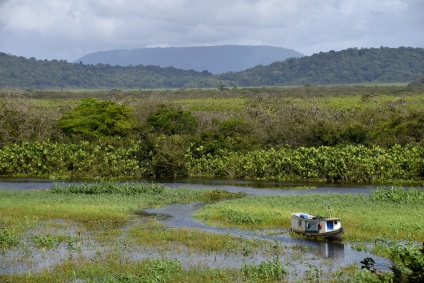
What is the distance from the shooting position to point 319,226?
28.8 m

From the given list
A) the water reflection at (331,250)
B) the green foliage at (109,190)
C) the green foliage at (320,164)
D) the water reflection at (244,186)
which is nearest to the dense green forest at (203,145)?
the green foliage at (320,164)

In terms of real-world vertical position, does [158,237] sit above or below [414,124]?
below

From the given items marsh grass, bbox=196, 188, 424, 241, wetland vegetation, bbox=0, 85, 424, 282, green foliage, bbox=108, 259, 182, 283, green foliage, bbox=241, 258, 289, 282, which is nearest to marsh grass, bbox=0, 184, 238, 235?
wetland vegetation, bbox=0, 85, 424, 282

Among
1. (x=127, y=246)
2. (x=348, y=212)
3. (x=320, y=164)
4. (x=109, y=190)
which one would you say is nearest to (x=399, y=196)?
(x=348, y=212)

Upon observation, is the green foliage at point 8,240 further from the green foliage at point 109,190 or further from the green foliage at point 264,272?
the green foliage at point 109,190

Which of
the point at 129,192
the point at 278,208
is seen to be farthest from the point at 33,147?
the point at 278,208

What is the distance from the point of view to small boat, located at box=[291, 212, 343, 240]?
28328mm

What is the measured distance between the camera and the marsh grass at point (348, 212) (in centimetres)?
2953

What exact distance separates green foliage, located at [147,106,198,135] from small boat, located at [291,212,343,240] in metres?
34.6

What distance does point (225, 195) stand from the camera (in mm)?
44000

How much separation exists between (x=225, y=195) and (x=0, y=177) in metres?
23.9

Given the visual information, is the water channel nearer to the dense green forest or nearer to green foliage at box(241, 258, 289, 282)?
green foliage at box(241, 258, 289, 282)

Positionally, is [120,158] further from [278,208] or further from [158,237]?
[158,237]

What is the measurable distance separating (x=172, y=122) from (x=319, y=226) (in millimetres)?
36815
